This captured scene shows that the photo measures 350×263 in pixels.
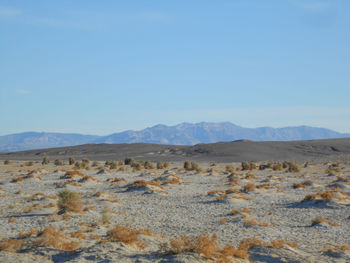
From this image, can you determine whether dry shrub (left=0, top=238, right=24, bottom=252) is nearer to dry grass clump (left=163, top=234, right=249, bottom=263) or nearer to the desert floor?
the desert floor

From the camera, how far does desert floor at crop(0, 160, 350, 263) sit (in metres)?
10.7

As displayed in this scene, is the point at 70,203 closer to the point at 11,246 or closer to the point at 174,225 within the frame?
the point at 174,225

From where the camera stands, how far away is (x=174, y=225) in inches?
662

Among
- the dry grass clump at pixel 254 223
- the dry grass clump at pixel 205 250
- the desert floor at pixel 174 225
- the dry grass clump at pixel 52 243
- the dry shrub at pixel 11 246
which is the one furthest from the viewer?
the dry grass clump at pixel 254 223

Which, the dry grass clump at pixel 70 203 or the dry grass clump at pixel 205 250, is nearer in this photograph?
the dry grass clump at pixel 205 250

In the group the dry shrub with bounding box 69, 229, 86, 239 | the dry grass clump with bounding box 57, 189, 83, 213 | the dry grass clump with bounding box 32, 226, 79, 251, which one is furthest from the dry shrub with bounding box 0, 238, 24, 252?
the dry grass clump with bounding box 57, 189, 83, 213

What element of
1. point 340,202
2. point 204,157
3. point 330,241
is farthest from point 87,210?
point 204,157

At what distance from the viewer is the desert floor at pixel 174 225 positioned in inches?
422

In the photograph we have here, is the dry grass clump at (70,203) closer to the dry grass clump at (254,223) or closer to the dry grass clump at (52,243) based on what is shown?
the dry grass clump at (52,243)

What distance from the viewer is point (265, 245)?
12250 millimetres

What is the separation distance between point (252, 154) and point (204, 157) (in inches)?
405

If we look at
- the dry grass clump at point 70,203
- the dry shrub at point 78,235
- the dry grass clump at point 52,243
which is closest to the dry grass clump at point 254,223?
the dry shrub at point 78,235

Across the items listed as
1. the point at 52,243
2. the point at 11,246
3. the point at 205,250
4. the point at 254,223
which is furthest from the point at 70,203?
the point at 205,250

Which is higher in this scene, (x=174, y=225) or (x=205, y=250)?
(x=205, y=250)
